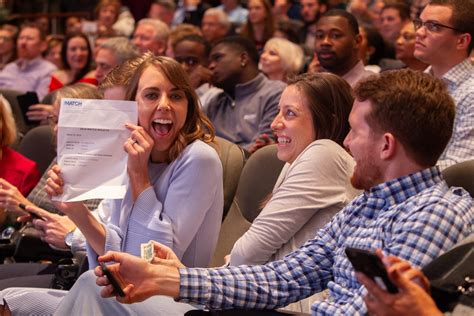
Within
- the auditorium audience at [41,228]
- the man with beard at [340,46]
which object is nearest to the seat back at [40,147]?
the auditorium audience at [41,228]

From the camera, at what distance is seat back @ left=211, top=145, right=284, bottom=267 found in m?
3.62

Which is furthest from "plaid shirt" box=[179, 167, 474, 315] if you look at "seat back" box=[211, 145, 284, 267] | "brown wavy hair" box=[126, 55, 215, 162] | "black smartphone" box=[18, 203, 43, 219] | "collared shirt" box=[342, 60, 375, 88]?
"collared shirt" box=[342, 60, 375, 88]

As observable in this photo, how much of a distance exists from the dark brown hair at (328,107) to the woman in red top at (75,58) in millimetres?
4827

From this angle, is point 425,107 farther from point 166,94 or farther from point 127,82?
point 127,82

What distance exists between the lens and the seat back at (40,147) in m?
4.84

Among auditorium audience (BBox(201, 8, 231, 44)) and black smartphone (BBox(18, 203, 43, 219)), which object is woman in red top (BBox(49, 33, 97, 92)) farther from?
black smartphone (BBox(18, 203, 43, 219))

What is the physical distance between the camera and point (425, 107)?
224cm

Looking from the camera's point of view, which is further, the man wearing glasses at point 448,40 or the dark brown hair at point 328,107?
the man wearing glasses at point 448,40

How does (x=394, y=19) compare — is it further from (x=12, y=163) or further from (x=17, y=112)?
(x=12, y=163)

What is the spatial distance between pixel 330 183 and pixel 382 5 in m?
5.55

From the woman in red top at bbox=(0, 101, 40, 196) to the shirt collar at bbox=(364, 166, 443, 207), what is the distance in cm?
267

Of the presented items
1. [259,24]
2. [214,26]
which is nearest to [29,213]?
[259,24]

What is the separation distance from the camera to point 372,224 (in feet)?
7.68

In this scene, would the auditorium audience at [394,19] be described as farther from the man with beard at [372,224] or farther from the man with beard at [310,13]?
the man with beard at [372,224]
